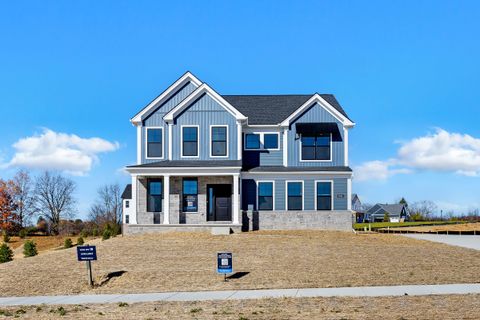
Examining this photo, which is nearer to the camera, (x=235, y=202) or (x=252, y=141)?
(x=235, y=202)

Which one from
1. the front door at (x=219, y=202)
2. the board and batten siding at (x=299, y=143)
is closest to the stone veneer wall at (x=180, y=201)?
the front door at (x=219, y=202)

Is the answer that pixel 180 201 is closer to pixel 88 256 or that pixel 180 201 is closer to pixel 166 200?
pixel 166 200

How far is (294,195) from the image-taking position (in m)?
34.4

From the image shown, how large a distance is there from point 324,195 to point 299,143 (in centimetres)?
370

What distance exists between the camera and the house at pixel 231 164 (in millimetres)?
33969

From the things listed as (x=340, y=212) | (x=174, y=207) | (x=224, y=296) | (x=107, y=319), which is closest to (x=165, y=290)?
(x=224, y=296)

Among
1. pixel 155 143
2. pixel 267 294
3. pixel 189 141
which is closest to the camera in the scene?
pixel 267 294

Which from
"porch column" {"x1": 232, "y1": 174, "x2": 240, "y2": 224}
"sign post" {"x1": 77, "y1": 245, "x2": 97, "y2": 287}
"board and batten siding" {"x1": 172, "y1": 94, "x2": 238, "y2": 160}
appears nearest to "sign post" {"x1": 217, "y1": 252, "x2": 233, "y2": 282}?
"sign post" {"x1": 77, "y1": 245, "x2": 97, "y2": 287}

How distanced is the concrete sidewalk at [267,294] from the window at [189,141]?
16204 millimetres

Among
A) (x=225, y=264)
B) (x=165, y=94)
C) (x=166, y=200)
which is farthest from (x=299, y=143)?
(x=225, y=264)

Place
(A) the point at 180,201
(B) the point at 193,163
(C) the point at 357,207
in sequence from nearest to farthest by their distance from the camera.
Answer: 1. (B) the point at 193,163
2. (A) the point at 180,201
3. (C) the point at 357,207

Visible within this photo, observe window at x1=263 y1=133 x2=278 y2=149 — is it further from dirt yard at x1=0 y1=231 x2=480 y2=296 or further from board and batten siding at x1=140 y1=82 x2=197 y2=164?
dirt yard at x1=0 y1=231 x2=480 y2=296

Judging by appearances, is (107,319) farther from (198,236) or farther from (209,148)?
(209,148)

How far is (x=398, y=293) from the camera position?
1695cm
